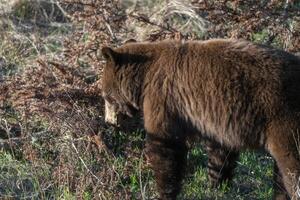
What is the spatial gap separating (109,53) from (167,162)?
1.13m

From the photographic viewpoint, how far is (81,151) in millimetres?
7137

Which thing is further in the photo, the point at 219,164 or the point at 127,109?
the point at 219,164

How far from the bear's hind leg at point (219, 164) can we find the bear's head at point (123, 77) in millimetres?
920

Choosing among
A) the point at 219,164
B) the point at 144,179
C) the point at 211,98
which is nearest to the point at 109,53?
the point at 211,98

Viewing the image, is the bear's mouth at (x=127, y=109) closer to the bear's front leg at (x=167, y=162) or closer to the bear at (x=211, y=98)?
the bear at (x=211, y=98)

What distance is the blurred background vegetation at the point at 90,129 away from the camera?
6641mm

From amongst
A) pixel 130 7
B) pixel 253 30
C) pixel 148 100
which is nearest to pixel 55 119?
pixel 148 100

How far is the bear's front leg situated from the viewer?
21.0 feet

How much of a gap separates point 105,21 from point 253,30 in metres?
Result: 1.71

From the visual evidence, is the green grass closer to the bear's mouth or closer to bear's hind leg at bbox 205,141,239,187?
bear's hind leg at bbox 205,141,239,187

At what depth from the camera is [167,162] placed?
6.45 m

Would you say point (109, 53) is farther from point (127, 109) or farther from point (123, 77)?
point (127, 109)

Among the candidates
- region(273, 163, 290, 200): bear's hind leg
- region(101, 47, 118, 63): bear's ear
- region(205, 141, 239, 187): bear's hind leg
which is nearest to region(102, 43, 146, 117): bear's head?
region(101, 47, 118, 63): bear's ear

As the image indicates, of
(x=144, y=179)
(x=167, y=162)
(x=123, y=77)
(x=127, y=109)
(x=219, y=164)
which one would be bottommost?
(x=144, y=179)
